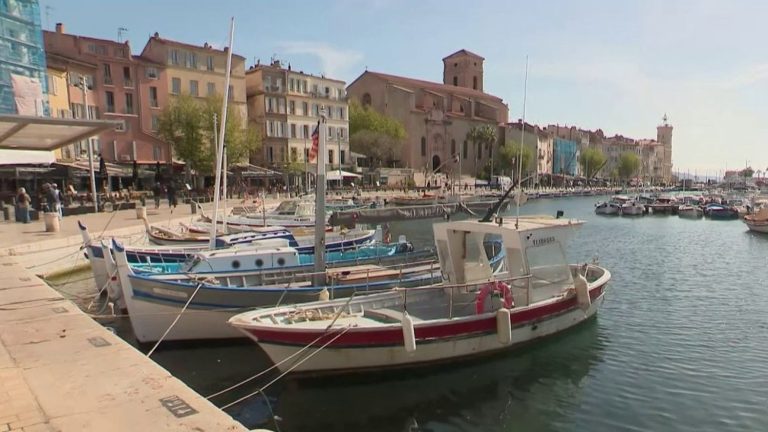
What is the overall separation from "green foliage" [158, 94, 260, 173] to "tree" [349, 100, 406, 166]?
101 ft

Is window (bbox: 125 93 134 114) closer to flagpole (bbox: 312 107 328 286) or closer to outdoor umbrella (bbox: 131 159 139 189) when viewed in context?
outdoor umbrella (bbox: 131 159 139 189)

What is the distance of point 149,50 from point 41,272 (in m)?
44.2

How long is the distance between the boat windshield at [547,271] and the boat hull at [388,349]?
105 cm

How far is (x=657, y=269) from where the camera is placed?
87.6 feet

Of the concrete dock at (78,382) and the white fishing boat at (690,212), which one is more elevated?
the concrete dock at (78,382)

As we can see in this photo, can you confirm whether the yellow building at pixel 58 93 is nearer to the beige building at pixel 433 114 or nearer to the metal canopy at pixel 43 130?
the metal canopy at pixel 43 130

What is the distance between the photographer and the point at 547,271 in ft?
45.0

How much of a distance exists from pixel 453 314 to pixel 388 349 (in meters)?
2.53

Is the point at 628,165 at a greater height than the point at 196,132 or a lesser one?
lesser

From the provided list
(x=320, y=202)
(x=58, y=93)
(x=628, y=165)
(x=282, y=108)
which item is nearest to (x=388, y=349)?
(x=320, y=202)

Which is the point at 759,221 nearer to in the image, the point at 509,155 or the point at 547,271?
the point at 547,271

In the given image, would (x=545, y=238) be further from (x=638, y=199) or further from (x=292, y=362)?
(x=638, y=199)

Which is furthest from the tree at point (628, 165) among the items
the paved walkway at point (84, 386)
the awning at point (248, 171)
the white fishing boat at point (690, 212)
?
the paved walkway at point (84, 386)

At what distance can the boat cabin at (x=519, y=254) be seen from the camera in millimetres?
13172
